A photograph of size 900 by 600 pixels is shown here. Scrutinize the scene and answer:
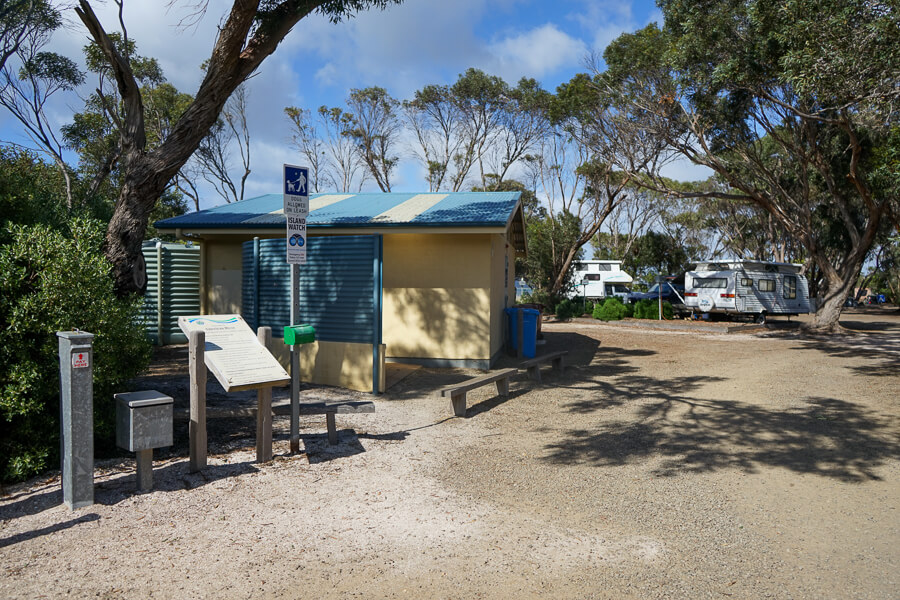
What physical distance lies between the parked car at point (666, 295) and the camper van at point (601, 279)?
9.29 ft

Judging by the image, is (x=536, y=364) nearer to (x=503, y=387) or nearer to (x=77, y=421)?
(x=503, y=387)

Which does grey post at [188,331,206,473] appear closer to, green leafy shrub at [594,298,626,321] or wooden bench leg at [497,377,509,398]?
wooden bench leg at [497,377,509,398]

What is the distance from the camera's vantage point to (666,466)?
18.7ft

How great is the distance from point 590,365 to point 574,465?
6.99 metres

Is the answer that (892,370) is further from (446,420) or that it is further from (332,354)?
(332,354)

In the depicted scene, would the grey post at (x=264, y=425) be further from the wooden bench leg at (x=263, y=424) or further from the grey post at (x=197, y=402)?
the grey post at (x=197, y=402)

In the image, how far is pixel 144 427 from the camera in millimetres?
4613

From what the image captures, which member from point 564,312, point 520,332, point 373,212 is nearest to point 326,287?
point 373,212

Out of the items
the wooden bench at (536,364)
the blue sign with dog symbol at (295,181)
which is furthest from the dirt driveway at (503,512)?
the blue sign with dog symbol at (295,181)

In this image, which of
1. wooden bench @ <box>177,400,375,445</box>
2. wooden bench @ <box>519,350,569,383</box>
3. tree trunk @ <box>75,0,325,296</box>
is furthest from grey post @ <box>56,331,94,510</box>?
wooden bench @ <box>519,350,569,383</box>

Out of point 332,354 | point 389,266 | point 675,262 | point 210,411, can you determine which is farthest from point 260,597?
point 675,262

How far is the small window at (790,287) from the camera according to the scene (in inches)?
952

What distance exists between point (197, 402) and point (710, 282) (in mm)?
23056

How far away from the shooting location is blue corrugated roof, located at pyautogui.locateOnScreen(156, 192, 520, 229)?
36.3ft
